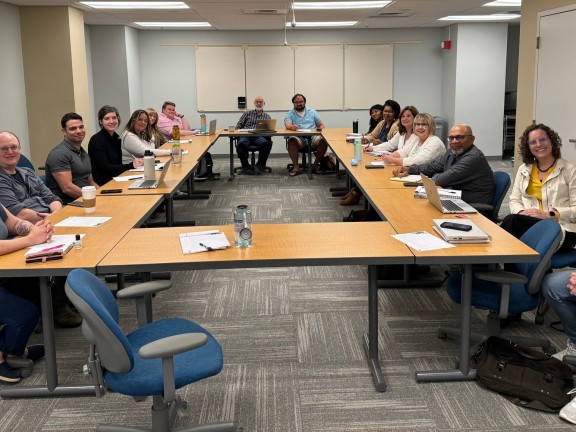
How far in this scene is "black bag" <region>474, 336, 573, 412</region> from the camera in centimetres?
281

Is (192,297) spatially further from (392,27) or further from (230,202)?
(392,27)

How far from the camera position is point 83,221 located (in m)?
3.68

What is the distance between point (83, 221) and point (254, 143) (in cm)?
638

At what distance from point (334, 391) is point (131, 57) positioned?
943 centimetres

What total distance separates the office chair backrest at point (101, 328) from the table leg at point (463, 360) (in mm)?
1567

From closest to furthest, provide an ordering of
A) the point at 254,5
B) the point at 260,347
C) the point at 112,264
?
1. the point at 112,264
2. the point at 260,347
3. the point at 254,5

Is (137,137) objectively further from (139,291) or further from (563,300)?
(563,300)

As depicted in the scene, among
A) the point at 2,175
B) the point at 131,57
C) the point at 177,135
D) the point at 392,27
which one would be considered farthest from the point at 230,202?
the point at 392,27

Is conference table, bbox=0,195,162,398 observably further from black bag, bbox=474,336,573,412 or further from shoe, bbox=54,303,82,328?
black bag, bbox=474,336,573,412

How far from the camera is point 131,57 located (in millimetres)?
11172

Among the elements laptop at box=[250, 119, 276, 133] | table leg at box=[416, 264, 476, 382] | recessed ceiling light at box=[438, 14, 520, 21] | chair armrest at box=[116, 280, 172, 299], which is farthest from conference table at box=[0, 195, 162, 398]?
recessed ceiling light at box=[438, 14, 520, 21]

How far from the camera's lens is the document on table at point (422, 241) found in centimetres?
302

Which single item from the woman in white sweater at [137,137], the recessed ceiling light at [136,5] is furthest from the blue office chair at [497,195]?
the recessed ceiling light at [136,5]

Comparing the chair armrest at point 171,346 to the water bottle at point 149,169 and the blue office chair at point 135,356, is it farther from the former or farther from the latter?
the water bottle at point 149,169
